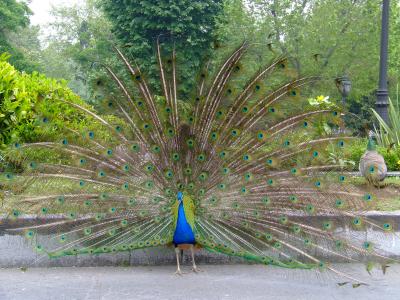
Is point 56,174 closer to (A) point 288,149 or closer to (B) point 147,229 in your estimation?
(B) point 147,229

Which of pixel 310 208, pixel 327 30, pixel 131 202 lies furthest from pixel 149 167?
pixel 327 30

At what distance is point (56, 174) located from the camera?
5.57 m

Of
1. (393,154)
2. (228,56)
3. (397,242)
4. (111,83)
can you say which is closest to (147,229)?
(111,83)

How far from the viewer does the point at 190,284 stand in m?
5.33

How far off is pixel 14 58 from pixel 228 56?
2415 cm

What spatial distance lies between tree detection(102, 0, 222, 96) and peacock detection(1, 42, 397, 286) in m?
14.9

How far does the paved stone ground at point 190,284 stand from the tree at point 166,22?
50.1 ft

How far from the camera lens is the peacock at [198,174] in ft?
17.5

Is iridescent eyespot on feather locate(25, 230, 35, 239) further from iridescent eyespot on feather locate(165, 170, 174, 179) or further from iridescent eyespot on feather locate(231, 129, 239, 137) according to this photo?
iridescent eyespot on feather locate(231, 129, 239, 137)

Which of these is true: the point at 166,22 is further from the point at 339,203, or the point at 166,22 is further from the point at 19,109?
the point at 339,203

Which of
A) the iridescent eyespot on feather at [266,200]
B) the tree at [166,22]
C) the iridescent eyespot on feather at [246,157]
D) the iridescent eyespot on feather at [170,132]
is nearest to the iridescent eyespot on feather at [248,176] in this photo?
the iridescent eyespot on feather at [246,157]

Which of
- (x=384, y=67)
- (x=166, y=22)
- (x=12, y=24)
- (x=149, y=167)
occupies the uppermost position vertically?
(x=12, y=24)

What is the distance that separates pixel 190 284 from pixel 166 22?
17.7 m

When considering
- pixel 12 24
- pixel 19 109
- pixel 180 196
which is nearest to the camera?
pixel 180 196
